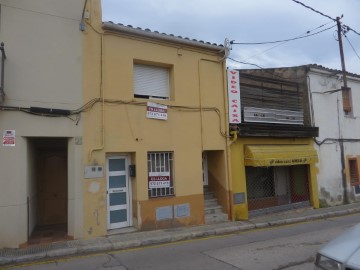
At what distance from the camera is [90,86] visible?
9.68m

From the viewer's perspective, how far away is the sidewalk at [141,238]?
7.88 m

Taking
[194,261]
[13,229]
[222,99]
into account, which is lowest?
[194,261]

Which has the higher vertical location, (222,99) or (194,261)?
(222,99)

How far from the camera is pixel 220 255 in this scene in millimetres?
7492

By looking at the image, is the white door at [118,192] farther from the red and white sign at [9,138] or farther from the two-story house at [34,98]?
the red and white sign at [9,138]

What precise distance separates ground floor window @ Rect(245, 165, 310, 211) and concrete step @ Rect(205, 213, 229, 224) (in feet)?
5.93

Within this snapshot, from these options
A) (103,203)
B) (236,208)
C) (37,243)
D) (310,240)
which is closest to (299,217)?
(236,208)

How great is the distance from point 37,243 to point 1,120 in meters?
3.23

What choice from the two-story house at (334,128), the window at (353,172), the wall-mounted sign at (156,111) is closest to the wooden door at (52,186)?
the wall-mounted sign at (156,111)

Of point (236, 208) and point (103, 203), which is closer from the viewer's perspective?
point (103, 203)

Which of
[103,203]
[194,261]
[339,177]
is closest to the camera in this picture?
[194,261]

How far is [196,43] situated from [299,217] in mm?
7011

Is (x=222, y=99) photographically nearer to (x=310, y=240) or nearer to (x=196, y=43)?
(x=196, y=43)

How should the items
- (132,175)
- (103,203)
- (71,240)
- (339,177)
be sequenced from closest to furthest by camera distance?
(71,240), (103,203), (132,175), (339,177)
